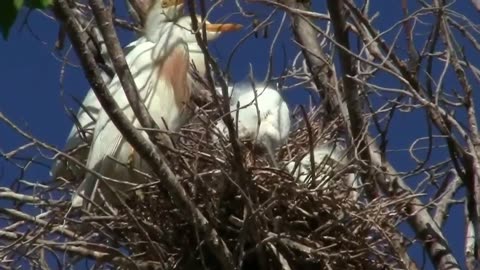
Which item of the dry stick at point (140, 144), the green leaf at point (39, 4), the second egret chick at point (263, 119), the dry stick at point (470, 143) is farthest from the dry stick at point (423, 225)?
the green leaf at point (39, 4)

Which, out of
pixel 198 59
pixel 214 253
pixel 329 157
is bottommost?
pixel 214 253

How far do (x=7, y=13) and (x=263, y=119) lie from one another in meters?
1.77

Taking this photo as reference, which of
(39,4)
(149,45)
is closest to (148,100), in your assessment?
(149,45)

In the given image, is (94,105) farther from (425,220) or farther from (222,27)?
(425,220)

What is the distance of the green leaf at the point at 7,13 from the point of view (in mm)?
1979

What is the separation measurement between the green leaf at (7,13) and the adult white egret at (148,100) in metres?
1.38

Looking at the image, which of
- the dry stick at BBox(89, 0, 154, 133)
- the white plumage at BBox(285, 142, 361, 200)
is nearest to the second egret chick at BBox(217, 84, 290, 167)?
the white plumage at BBox(285, 142, 361, 200)

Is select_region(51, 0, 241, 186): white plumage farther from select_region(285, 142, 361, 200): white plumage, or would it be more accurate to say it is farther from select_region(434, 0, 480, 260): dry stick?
select_region(434, 0, 480, 260): dry stick

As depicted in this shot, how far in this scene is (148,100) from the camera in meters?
3.84

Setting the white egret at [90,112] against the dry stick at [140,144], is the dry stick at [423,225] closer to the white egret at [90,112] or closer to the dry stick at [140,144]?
the dry stick at [140,144]

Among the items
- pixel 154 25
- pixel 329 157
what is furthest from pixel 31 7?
pixel 154 25

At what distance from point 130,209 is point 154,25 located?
1.01m

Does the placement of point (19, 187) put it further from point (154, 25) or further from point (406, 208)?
point (406, 208)

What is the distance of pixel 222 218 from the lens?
3.25 meters
